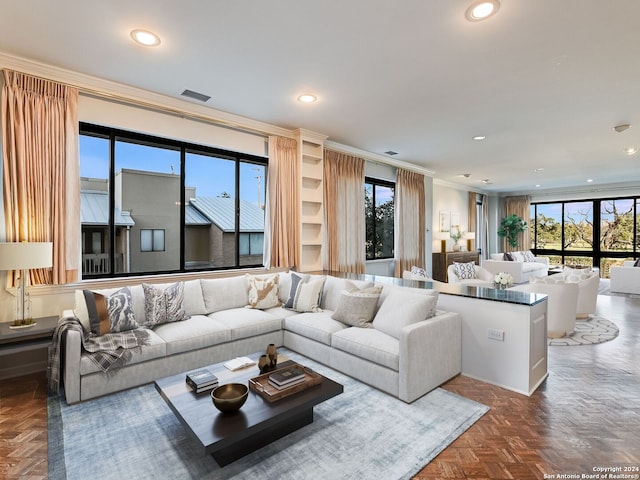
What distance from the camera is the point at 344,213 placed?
221 inches

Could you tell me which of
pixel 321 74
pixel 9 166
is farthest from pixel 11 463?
pixel 321 74

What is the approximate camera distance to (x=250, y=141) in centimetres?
463

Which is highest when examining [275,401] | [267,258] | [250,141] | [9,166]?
[250,141]

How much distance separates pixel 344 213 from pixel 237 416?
4.08m

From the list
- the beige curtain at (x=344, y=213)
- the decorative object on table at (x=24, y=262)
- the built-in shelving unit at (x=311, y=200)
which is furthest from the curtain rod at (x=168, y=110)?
the decorative object on table at (x=24, y=262)

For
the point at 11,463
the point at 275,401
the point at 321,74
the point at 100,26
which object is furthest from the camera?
the point at 321,74

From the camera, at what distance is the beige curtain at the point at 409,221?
6.74 metres

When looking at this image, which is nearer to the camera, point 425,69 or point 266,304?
point 425,69

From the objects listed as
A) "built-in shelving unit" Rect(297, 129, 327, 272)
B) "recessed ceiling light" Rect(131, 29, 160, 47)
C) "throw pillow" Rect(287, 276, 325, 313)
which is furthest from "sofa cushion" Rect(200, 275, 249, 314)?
"recessed ceiling light" Rect(131, 29, 160, 47)

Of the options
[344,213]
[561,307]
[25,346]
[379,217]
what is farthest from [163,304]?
[561,307]

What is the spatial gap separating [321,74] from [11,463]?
11.8ft

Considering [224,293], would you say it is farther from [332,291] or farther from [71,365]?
[71,365]

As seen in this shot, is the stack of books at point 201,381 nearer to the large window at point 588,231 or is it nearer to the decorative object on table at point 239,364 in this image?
the decorative object on table at point 239,364

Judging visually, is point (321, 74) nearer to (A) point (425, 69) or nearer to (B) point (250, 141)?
(A) point (425, 69)
